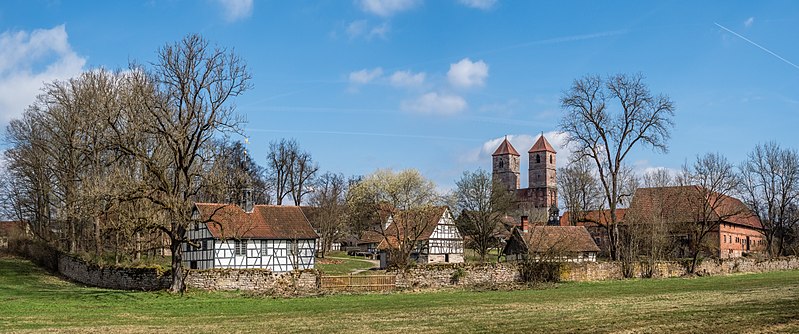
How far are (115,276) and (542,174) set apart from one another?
11781 cm

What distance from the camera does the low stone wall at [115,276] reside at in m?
34.4

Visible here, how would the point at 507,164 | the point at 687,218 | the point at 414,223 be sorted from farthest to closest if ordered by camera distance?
the point at 507,164 < the point at 687,218 < the point at 414,223

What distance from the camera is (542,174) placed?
148 metres

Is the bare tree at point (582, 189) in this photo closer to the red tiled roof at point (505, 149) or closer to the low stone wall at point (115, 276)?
the low stone wall at point (115, 276)

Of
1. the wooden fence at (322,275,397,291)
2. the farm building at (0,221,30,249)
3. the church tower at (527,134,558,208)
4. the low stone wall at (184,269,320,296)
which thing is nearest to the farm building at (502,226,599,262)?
the wooden fence at (322,275,397,291)

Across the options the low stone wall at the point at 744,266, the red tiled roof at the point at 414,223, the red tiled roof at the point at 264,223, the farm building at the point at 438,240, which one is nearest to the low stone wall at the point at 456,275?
the red tiled roof at the point at 414,223

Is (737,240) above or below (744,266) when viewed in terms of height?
above

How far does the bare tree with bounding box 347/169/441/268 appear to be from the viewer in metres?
60.5

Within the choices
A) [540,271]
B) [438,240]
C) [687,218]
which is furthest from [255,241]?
[687,218]

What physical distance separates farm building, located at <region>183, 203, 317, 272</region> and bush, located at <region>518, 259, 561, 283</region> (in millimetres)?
15841

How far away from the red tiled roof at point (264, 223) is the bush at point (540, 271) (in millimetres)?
16524

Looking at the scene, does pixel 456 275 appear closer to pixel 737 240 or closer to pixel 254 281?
pixel 254 281

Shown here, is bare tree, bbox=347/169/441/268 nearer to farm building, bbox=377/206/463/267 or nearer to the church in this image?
farm building, bbox=377/206/463/267

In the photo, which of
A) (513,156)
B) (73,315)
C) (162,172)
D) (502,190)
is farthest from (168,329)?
(513,156)
